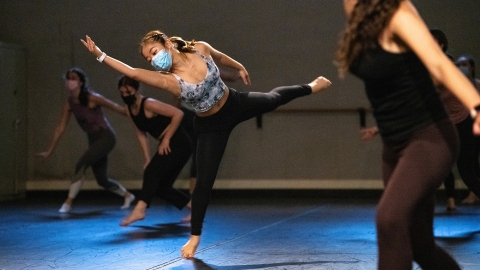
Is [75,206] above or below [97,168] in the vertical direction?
below

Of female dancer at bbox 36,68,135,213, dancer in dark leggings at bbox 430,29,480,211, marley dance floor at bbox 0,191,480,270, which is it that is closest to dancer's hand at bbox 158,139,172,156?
marley dance floor at bbox 0,191,480,270

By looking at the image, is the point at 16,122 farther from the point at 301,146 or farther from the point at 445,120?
the point at 445,120

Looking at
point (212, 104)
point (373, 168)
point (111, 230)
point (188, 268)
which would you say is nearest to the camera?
point (188, 268)

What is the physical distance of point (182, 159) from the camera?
586 cm

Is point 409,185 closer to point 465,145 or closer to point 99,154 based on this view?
point 465,145

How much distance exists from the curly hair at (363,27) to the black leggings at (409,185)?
33cm

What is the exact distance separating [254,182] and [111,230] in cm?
367

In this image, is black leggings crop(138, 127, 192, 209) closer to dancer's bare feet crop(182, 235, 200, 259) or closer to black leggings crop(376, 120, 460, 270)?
dancer's bare feet crop(182, 235, 200, 259)

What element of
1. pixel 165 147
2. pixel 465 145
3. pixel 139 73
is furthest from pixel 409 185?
pixel 465 145

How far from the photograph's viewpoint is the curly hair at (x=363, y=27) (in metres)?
2.26

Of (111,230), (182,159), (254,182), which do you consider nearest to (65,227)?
(111,230)

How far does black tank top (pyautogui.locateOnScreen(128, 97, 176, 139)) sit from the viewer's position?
19.3 feet

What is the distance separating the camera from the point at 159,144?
580cm

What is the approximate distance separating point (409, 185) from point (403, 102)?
0.27 meters
